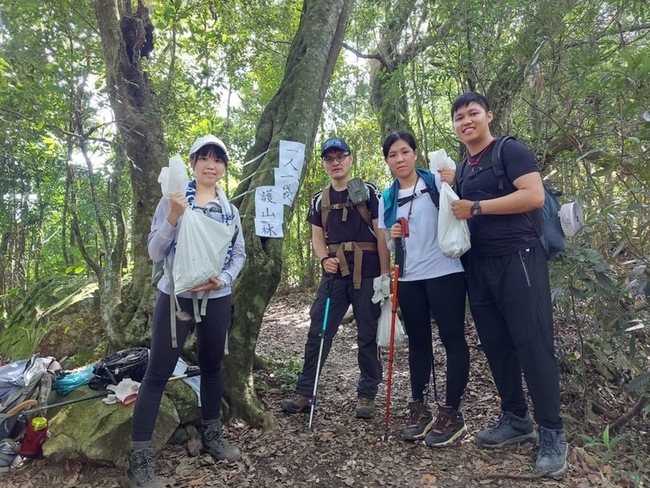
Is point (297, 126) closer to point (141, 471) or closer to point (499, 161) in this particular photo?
point (499, 161)

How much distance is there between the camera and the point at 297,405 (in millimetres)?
3742

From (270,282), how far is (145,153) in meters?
1.80

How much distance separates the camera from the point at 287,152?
13.7 feet

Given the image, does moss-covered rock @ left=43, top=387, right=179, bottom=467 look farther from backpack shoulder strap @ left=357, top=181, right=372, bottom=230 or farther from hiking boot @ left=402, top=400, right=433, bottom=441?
backpack shoulder strap @ left=357, top=181, right=372, bottom=230

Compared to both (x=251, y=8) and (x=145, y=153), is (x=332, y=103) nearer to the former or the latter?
(x=251, y=8)

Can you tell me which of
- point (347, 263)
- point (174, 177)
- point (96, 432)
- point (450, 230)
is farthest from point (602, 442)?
point (96, 432)

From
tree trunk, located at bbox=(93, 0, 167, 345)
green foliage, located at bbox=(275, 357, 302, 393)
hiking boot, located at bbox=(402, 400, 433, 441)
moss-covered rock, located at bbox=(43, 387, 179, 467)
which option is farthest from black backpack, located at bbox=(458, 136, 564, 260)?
tree trunk, located at bbox=(93, 0, 167, 345)

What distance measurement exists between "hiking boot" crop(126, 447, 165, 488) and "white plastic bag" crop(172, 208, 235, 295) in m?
0.99

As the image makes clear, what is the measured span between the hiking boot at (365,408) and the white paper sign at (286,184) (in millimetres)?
1871

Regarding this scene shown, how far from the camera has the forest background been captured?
10.4 ft

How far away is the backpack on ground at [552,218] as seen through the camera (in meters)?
2.77

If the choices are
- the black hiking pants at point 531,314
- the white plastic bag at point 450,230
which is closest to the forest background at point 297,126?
the black hiking pants at point 531,314

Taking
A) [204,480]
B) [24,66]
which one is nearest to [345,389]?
[204,480]

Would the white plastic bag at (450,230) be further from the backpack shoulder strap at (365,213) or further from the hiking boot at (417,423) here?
the hiking boot at (417,423)
